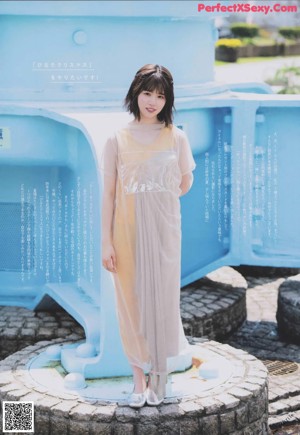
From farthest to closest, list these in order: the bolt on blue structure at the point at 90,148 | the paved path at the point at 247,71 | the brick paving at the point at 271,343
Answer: the paved path at the point at 247,71 → the bolt on blue structure at the point at 90,148 → the brick paving at the point at 271,343

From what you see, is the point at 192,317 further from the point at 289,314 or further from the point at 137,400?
the point at 137,400

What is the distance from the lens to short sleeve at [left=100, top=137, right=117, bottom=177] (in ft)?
15.1

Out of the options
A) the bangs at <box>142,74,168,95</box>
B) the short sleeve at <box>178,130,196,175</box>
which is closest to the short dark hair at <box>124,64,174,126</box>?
the bangs at <box>142,74,168,95</box>

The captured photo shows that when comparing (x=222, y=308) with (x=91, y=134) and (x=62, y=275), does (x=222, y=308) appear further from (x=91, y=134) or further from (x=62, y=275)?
(x=91, y=134)

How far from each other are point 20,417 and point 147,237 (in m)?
1.15

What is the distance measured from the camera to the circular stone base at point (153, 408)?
4.65m

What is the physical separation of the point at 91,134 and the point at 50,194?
4.83 feet

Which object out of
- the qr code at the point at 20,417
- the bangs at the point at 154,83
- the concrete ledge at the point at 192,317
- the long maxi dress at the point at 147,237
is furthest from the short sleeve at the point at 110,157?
the concrete ledge at the point at 192,317

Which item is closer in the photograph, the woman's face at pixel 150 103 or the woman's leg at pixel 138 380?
the woman's face at pixel 150 103

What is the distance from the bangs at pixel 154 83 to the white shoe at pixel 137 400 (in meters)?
1.53

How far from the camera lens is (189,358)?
5285 mm

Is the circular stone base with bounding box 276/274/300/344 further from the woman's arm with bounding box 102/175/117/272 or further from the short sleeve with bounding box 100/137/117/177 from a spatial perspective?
the short sleeve with bounding box 100/137/117/177

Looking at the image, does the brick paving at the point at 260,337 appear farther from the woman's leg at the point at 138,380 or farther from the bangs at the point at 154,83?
the bangs at the point at 154,83

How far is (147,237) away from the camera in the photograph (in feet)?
15.0
